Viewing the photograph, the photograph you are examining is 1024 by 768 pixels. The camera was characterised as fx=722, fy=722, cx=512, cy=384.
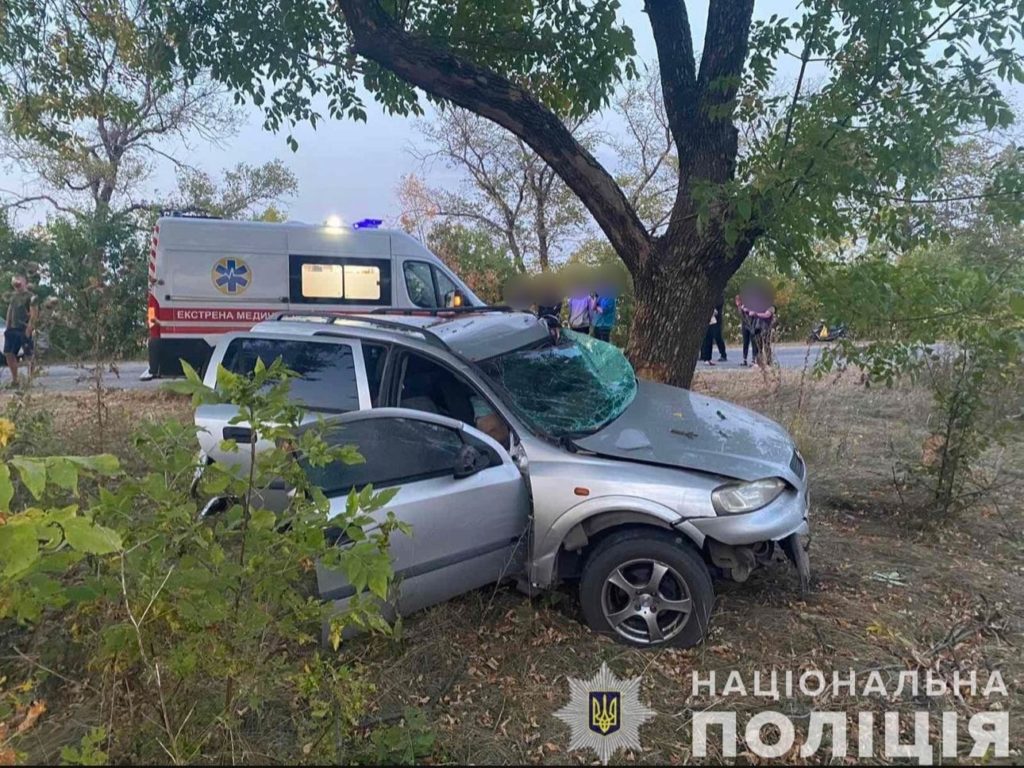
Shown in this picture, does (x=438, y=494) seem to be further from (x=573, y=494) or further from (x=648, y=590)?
(x=648, y=590)

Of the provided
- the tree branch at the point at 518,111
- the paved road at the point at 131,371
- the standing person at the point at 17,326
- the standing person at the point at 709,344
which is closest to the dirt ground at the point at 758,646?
the tree branch at the point at 518,111

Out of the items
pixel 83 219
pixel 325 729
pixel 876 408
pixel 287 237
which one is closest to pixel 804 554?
pixel 325 729

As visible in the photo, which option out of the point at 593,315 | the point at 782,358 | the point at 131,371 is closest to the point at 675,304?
the point at 593,315

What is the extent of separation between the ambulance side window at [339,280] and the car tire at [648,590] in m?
9.17

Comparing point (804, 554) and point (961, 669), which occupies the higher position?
point (804, 554)

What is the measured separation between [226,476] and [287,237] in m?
9.93

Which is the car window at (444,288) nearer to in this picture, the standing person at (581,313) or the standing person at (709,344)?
the standing person at (581,313)

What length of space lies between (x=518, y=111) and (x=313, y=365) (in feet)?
8.45

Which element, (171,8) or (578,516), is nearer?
(578,516)

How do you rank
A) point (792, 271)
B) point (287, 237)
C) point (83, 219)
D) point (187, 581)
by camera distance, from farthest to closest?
point (83, 219)
point (287, 237)
point (792, 271)
point (187, 581)

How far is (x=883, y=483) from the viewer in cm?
629

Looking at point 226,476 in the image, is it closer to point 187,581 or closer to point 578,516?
point 187,581

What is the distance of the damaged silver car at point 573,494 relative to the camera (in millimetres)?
3586

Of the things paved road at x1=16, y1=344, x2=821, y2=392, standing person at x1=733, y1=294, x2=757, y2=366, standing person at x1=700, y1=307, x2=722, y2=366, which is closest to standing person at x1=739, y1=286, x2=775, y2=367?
standing person at x1=733, y1=294, x2=757, y2=366
